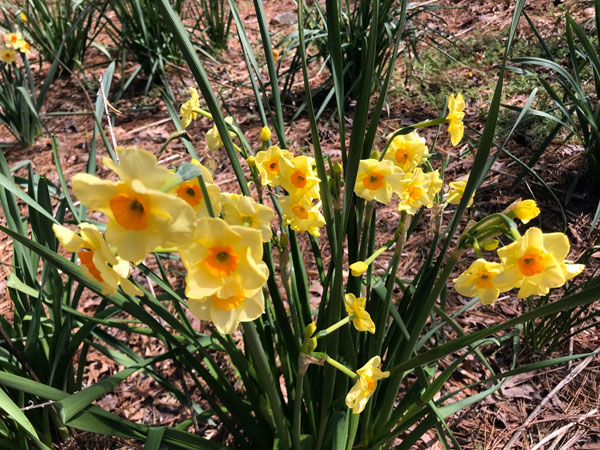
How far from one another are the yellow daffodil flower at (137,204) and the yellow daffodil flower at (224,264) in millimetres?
49

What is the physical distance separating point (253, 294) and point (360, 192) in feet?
1.24

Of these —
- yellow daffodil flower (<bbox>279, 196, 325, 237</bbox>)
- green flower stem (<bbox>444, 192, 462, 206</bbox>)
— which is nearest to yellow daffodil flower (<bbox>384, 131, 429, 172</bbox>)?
green flower stem (<bbox>444, 192, 462, 206</bbox>)

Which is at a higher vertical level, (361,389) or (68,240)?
(68,240)

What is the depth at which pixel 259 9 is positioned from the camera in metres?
0.84

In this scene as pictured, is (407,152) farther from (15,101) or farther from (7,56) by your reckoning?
(7,56)

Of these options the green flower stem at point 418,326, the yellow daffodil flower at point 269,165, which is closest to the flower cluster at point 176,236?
the yellow daffodil flower at point 269,165

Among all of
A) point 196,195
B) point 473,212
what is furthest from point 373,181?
point 473,212

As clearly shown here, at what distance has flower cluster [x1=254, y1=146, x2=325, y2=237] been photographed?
875 mm

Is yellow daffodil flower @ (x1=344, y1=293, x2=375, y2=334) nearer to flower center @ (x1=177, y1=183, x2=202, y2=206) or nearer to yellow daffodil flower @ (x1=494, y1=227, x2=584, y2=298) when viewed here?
yellow daffodil flower @ (x1=494, y1=227, x2=584, y2=298)

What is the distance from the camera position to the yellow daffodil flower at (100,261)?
594 millimetres

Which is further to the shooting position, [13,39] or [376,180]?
[13,39]

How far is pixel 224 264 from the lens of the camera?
0.60m

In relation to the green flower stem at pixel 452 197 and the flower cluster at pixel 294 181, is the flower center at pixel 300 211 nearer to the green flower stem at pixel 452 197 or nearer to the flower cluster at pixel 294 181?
the flower cluster at pixel 294 181

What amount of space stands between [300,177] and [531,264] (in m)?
0.43
